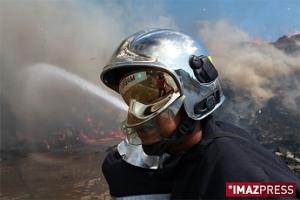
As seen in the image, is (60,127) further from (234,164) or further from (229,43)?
(234,164)

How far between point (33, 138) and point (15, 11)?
1593 millimetres

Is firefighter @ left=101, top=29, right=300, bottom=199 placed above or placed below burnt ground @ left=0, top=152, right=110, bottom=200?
above

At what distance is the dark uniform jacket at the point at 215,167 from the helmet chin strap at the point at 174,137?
0.04 meters

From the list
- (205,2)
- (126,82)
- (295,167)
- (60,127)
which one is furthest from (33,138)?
(126,82)

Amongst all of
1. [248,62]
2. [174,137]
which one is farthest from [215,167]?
[248,62]

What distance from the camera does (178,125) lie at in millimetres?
1127

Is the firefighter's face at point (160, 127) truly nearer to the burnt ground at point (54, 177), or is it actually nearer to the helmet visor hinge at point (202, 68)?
the helmet visor hinge at point (202, 68)

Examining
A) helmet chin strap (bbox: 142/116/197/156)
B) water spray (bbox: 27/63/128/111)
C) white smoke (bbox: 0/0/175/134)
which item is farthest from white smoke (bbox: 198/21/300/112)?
helmet chin strap (bbox: 142/116/197/156)

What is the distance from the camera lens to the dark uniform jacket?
0.94m

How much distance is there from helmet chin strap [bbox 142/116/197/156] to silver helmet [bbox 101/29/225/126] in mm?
22

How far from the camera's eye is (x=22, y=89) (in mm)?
5238

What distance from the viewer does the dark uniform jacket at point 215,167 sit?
3.08ft

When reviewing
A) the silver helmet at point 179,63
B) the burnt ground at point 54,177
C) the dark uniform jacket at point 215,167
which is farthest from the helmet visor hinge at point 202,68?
the burnt ground at point 54,177

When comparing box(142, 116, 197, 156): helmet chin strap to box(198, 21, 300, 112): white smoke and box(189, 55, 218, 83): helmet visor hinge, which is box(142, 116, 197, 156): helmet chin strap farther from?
box(198, 21, 300, 112): white smoke
